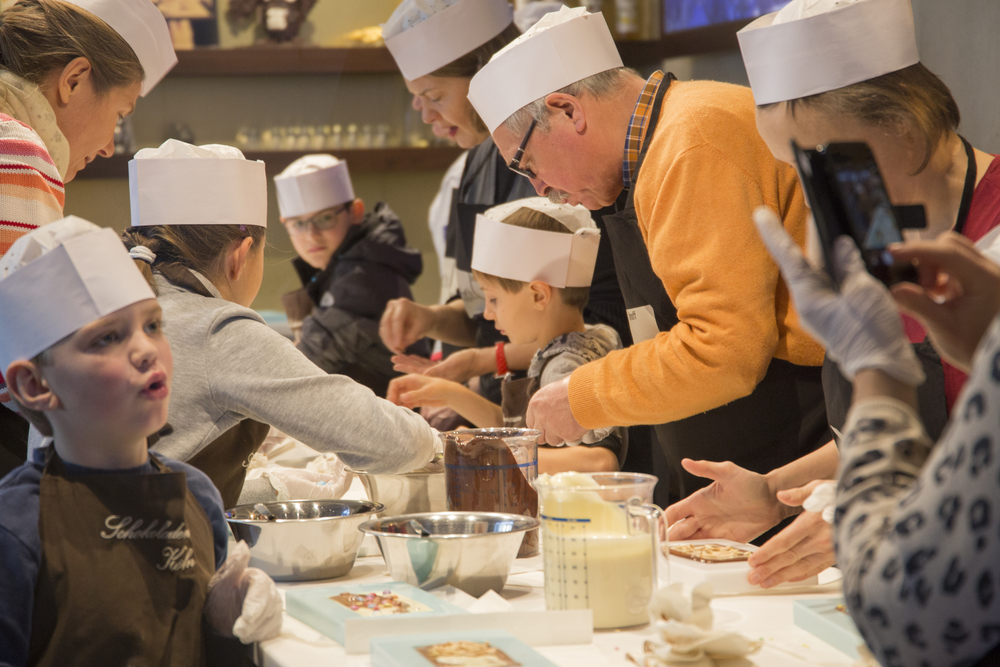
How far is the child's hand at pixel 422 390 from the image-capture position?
238cm

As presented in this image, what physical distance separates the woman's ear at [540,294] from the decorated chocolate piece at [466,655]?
1.54 meters

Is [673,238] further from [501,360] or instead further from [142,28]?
[142,28]

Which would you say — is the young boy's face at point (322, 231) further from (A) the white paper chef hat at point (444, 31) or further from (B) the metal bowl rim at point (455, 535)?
(B) the metal bowl rim at point (455, 535)

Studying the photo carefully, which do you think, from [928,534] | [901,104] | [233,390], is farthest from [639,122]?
[928,534]

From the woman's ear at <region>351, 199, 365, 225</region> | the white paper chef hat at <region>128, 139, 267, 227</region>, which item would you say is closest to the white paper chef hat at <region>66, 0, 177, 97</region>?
the white paper chef hat at <region>128, 139, 267, 227</region>

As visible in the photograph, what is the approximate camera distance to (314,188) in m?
4.68

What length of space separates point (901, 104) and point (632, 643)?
2.88 ft

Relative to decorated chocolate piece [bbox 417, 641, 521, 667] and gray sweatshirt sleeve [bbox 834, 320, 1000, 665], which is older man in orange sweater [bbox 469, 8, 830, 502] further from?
gray sweatshirt sleeve [bbox 834, 320, 1000, 665]

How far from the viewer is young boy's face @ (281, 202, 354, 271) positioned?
15.5ft

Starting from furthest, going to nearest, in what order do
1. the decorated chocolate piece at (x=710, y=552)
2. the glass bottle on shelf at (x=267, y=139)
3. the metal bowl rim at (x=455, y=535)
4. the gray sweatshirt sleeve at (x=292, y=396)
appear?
1. the glass bottle on shelf at (x=267, y=139)
2. the gray sweatshirt sleeve at (x=292, y=396)
3. the decorated chocolate piece at (x=710, y=552)
4. the metal bowl rim at (x=455, y=535)

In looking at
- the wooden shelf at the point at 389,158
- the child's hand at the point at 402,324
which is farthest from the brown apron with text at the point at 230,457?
the wooden shelf at the point at 389,158

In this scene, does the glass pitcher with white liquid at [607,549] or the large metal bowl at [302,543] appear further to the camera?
the large metal bowl at [302,543]

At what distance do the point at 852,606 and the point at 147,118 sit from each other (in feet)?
20.1

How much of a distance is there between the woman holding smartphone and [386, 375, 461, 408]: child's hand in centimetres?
92
